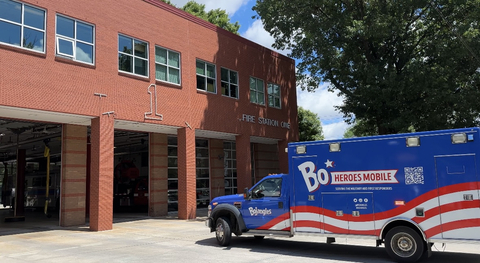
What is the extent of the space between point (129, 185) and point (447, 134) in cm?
1982

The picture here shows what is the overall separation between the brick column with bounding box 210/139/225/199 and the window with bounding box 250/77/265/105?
138 inches

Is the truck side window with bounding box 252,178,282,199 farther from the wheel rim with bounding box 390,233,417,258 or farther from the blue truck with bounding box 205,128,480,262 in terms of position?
the wheel rim with bounding box 390,233,417,258

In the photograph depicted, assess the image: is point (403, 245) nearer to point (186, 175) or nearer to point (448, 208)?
point (448, 208)

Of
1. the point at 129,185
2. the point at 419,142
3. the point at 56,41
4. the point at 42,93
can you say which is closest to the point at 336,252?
the point at 419,142

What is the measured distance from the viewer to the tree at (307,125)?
3662 cm

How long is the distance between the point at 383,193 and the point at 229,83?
13987mm

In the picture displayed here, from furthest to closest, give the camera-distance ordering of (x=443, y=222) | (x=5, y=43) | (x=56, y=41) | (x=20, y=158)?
(x=20, y=158)
(x=56, y=41)
(x=5, y=43)
(x=443, y=222)

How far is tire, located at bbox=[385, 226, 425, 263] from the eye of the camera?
8.49m

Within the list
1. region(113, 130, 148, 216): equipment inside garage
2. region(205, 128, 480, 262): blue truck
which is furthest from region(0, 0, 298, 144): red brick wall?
region(205, 128, 480, 262): blue truck

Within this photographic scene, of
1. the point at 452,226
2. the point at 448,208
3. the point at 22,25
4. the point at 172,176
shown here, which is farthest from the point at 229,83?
the point at 452,226

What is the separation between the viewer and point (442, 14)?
2084cm

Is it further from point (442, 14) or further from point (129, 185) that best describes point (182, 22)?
point (442, 14)

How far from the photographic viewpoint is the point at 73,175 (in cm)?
1705

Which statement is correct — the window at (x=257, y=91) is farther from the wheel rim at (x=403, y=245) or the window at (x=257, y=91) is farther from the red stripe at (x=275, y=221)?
the wheel rim at (x=403, y=245)
